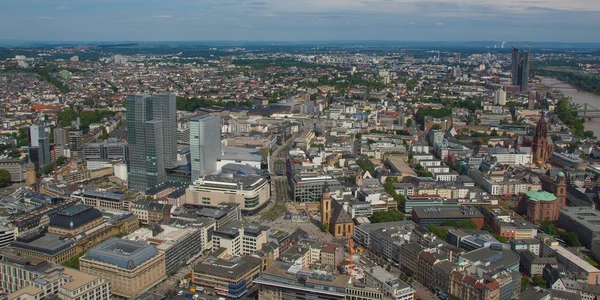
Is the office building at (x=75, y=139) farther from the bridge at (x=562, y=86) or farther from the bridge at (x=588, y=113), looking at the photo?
the bridge at (x=562, y=86)

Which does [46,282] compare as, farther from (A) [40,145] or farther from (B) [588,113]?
(B) [588,113]

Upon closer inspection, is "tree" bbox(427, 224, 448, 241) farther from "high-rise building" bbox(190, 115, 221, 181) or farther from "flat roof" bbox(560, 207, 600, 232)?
"high-rise building" bbox(190, 115, 221, 181)

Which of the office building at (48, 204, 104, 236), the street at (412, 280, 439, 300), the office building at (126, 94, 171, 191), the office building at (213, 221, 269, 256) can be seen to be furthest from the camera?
the office building at (126, 94, 171, 191)

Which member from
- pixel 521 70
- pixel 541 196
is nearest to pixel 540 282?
pixel 541 196

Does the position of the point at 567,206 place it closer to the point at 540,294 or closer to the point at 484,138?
the point at 540,294

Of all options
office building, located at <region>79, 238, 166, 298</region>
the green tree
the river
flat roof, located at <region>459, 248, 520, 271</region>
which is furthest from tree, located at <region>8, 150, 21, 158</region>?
the river

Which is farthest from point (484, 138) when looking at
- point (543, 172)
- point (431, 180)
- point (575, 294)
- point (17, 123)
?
point (17, 123)
